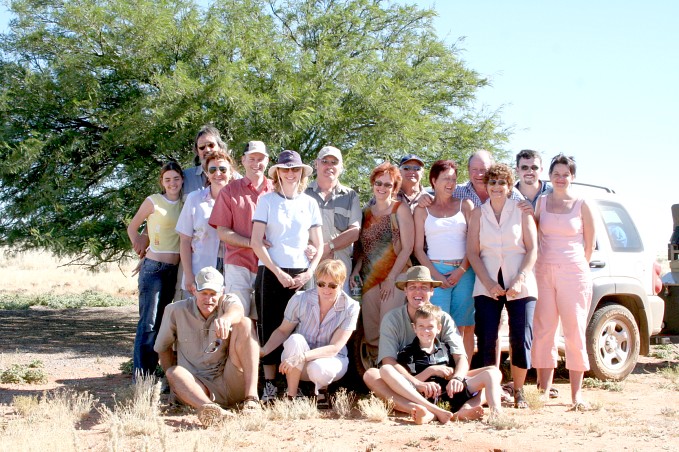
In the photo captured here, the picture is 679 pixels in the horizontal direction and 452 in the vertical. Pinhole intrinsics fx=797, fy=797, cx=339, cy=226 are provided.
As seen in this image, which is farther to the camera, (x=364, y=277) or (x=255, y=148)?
(x=364, y=277)

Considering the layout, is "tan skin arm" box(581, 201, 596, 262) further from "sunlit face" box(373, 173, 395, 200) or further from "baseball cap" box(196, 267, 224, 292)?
"baseball cap" box(196, 267, 224, 292)

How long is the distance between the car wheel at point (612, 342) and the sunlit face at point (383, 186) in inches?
108

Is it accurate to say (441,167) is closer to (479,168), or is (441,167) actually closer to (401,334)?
(479,168)

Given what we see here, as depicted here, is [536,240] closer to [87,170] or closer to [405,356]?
[405,356]

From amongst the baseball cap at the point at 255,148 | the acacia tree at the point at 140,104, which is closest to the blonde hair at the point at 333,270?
the baseball cap at the point at 255,148

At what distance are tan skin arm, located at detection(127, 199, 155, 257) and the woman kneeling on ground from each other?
5.73 feet

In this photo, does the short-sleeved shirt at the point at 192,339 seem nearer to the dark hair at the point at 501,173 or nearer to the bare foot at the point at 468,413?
the bare foot at the point at 468,413

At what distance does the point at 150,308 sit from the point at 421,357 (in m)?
2.58

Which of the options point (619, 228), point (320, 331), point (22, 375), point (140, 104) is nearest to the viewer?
point (320, 331)

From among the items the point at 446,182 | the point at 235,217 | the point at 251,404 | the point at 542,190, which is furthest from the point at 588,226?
the point at 251,404

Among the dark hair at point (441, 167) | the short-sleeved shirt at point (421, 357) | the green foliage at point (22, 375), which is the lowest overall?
the green foliage at point (22, 375)

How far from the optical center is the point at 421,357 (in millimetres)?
6695

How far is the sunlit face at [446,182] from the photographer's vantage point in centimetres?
740

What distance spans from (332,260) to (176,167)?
1.91 meters
